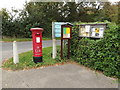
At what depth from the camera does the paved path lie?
8.61 ft

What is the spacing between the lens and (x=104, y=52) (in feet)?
10.7

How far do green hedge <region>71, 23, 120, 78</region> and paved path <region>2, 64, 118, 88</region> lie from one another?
0.30 meters

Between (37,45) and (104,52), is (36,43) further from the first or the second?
(104,52)

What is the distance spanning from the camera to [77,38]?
444cm

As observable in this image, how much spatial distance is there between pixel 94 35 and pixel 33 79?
111 inches

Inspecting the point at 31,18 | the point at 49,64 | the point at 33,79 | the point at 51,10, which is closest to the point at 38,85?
the point at 33,79

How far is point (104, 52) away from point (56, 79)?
6.23ft

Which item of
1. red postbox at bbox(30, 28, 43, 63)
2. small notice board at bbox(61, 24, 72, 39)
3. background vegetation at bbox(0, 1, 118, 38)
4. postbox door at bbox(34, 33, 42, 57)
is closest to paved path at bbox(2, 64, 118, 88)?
red postbox at bbox(30, 28, 43, 63)

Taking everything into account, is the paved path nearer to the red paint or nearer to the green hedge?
the green hedge

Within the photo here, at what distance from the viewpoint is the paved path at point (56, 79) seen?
262 centimetres

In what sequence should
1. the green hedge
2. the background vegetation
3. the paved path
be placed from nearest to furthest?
the paved path, the green hedge, the background vegetation

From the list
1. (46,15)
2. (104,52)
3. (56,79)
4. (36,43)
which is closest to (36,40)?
(36,43)

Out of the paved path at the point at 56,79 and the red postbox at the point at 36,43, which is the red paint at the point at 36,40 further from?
the paved path at the point at 56,79

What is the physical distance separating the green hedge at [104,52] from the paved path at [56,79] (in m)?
0.30
